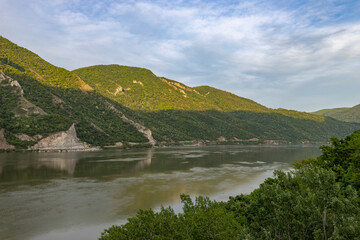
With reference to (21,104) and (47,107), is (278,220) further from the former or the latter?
(47,107)

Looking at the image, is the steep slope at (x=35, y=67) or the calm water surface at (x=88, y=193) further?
the steep slope at (x=35, y=67)

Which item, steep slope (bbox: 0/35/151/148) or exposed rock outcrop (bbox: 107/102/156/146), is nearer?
steep slope (bbox: 0/35/151/148)

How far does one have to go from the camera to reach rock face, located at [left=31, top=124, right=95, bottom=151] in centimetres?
9676

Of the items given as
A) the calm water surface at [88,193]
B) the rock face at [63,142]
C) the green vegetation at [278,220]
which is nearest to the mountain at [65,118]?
the rock face at [63,142]

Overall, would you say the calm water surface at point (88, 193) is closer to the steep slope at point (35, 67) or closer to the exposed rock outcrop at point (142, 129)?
the exposed rock outcrop at point (142, 129)

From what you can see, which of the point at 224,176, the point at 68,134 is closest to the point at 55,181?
the point at 224,176

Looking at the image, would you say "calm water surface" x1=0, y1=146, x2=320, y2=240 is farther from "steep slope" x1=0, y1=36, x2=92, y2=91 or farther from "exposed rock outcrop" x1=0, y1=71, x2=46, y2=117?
"steep slope" x1=0, y1=36, x2=92, y2=91

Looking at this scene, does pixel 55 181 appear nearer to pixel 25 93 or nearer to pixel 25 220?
pixel 25 220

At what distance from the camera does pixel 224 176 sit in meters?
51.9

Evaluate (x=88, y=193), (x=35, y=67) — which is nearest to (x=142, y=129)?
(x=35, y=67)

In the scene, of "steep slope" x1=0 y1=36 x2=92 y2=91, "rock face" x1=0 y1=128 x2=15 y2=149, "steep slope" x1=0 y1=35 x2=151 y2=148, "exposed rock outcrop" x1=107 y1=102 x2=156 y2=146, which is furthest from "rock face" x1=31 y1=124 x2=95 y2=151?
"steep slope" x1=0 y1=36 x2=92 y2=91

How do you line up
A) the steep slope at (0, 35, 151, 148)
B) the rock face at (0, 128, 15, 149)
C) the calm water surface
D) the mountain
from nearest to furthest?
the calm water surface < the rock face at (0, 128, 15, 149) < the steep slope at (0, 35, 151, 148) < the mountain

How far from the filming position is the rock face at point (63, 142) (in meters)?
96.8

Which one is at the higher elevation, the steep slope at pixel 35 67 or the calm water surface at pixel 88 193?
the steep slope at pixel 35 67
